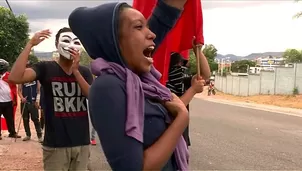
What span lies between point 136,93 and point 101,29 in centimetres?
29

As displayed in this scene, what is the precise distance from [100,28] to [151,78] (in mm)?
323

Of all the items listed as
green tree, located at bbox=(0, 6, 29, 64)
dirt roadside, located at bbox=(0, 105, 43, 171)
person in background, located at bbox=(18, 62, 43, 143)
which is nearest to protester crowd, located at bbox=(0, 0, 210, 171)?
dirt roadside, located at bbox=(0, 105, 43, 171)

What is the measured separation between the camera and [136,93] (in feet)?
5.46

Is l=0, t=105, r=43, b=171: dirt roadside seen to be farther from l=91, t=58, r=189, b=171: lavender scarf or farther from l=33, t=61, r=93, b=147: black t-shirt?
l=91, t=58, r=189, b=171: lavender scarf

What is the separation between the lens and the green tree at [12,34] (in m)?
31.9

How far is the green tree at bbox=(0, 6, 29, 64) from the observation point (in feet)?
105

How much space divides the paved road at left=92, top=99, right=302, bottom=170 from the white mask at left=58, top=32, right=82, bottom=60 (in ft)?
10.2

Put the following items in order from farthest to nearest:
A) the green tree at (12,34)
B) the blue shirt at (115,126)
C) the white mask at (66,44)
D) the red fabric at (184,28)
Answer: the green tree at (12,34), the white mask at (66,44), the red fabric at (184,28), the blue shirt at (115,126)

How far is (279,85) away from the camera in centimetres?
3262

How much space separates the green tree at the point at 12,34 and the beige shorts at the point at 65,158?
29.4 meters

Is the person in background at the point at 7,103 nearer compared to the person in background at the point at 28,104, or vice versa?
the person in background at the point at 28,104

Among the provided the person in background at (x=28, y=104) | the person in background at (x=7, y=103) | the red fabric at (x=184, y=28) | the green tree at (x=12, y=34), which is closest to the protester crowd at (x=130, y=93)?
the red fabric at (x=184, y=28)

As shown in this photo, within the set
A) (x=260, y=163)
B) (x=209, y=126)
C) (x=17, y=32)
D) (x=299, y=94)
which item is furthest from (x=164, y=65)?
(x=17, y=32)

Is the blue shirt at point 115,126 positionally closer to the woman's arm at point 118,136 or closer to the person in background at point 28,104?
the woman's arm at point 118,136
